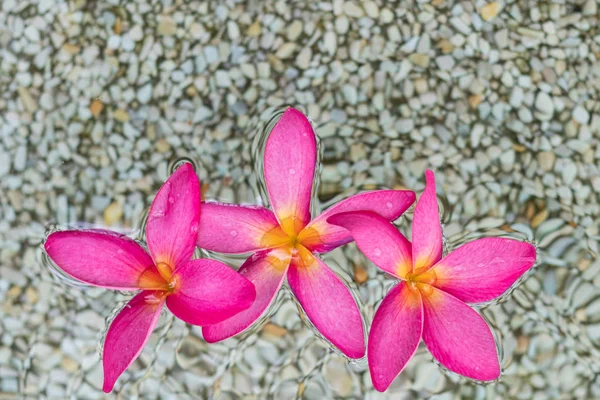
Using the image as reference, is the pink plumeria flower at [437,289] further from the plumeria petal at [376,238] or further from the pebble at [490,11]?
the pebble at [490,11]

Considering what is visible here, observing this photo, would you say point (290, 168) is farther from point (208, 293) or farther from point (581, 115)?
point (581, 115)

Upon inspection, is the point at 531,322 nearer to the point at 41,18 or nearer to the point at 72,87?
the point at 72,87

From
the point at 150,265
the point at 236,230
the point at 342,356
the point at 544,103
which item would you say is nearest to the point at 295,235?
the point at 236,230

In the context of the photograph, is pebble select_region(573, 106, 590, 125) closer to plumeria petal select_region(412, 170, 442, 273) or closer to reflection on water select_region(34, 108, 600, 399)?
reflection on water select_region(34, 108, 600, 399)

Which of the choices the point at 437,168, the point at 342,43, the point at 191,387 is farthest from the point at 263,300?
the point at 342,43

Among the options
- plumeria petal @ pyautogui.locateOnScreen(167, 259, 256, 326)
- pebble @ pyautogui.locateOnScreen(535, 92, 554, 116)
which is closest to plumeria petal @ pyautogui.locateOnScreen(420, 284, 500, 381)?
plumeria petal @ pyautogui.locateOnScreen(167, 259, 256, 326)

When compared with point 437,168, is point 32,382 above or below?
below
